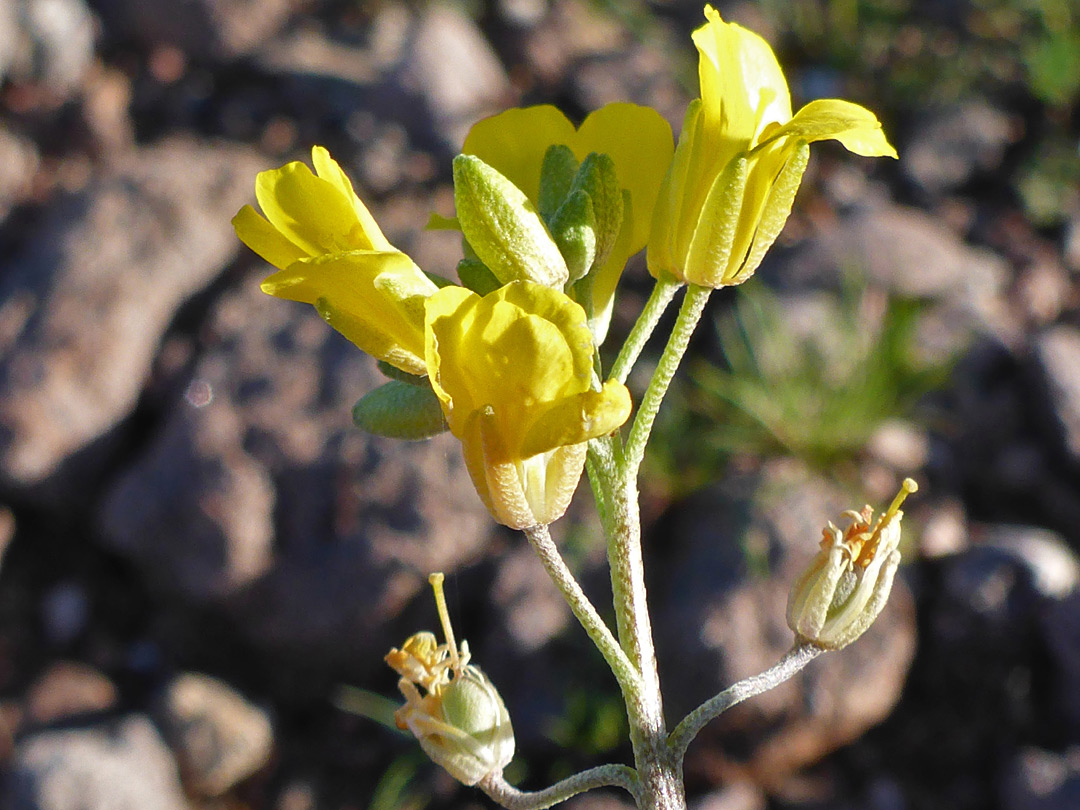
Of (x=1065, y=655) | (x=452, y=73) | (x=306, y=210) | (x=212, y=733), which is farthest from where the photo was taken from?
(x=452, y=73)

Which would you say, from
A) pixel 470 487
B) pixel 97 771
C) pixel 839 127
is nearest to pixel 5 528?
pixel 97 771

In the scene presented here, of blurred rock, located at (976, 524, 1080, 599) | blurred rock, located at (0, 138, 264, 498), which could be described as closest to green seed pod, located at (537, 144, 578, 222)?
blurred rock, located at (976, 524, 1080, 599)

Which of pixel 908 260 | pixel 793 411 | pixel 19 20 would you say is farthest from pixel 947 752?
pixel 19 20

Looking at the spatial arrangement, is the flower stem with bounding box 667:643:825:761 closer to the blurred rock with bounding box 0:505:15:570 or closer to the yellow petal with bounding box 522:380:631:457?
the yellow petal with bounding box 522:380:631:457

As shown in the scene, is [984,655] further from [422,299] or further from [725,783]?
[422,299]

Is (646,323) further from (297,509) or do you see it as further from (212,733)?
(212,733)
